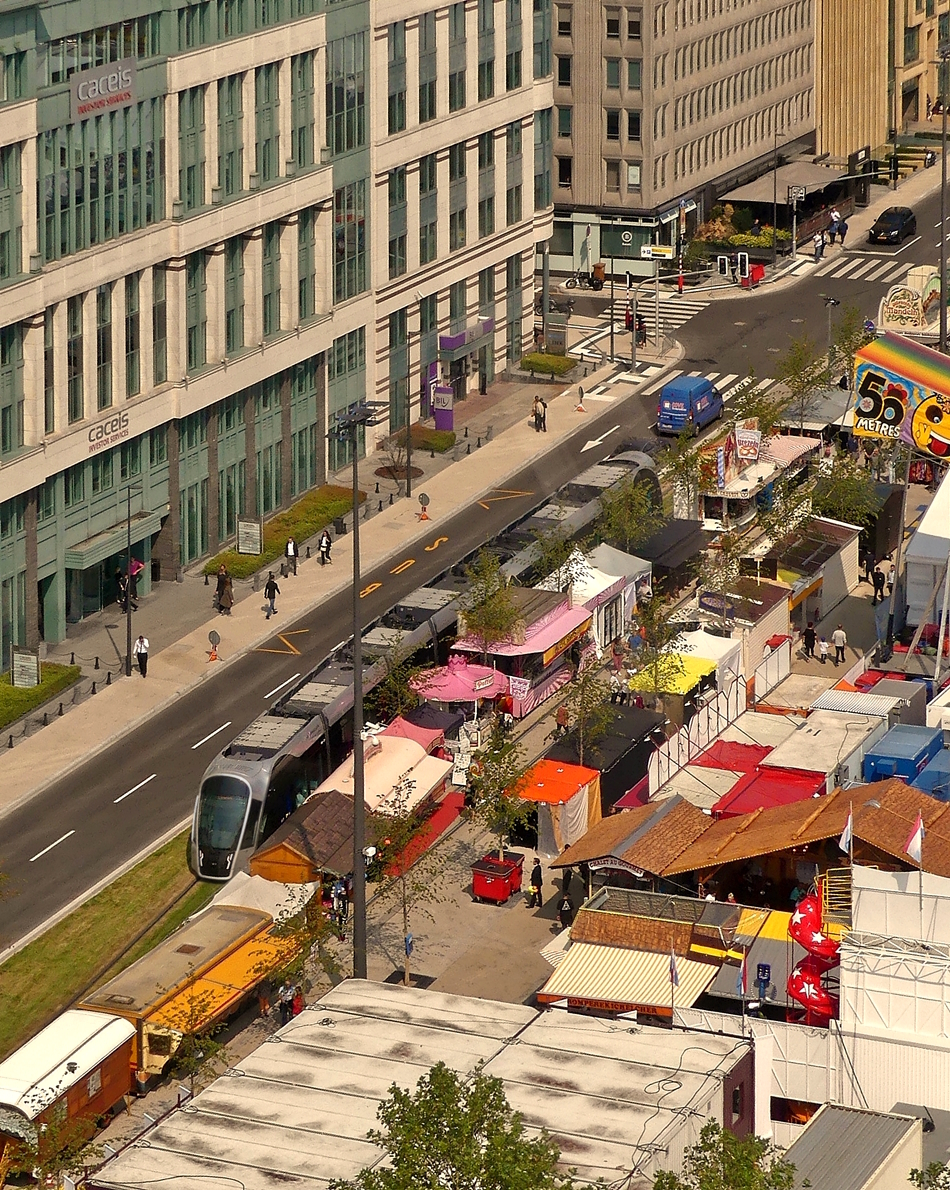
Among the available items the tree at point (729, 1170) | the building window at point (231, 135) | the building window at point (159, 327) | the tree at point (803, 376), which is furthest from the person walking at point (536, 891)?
the tree at point (803, 376)

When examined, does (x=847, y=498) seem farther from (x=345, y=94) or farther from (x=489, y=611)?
(x=345, y=94)

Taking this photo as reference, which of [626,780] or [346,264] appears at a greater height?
[346,264]

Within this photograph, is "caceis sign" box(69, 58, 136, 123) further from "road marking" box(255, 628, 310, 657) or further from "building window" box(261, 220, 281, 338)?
"road marking" box(255, 628, 310, 657)

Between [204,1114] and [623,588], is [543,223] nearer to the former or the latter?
[623,588]

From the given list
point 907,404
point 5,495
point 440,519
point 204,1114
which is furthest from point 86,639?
point 204,1114

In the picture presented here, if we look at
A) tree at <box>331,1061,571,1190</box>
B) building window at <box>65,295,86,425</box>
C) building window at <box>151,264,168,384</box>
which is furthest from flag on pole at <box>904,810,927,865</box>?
building window at <box>151,264,168,384</box>
